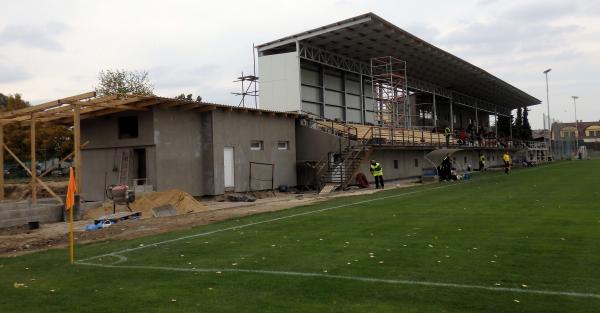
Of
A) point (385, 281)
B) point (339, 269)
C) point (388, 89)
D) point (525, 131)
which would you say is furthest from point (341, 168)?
point (525, 131)

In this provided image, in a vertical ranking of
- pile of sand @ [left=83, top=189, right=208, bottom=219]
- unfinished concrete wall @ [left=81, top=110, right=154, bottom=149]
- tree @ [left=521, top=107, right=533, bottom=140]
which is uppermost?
tree @ [left=521, top=107, right=533, bottom=140]

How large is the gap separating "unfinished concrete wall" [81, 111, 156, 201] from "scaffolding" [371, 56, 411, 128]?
25.0 m

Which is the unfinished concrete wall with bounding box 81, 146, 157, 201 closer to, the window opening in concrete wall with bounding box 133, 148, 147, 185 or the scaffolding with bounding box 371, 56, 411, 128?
the window opening in concrete wall with bounding box 133, 148, 147, 185

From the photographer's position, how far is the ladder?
24227mm

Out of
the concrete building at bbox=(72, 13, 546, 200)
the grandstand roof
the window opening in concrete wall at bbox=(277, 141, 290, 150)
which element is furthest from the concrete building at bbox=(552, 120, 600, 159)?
the window opening in concrete wall at bbox=(277, 141, 290, 150)

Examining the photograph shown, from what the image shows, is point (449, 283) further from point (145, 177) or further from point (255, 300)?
point (145, 177)

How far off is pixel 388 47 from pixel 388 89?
656 centimetres

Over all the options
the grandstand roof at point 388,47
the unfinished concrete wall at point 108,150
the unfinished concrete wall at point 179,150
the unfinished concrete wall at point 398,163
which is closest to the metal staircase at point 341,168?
the unfinished concrete wall at point 398,163

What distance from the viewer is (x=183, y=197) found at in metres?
20.5

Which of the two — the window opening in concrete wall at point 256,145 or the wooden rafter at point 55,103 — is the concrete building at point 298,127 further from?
the wooden rafter at point 55,103

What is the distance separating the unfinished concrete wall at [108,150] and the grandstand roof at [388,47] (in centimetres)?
1562

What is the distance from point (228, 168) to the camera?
26.8 metres

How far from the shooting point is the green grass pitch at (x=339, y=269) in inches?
248

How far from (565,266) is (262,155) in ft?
74.0
